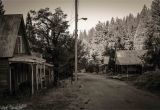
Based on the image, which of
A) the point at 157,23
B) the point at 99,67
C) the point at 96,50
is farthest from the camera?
the point at 96,50

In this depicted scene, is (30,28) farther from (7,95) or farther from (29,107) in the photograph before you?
(29,107)

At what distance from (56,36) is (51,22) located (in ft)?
6.43

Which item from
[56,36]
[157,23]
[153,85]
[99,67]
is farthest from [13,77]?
[99,67]

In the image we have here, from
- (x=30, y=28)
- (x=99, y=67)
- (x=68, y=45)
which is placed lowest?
(x=99, y=67)

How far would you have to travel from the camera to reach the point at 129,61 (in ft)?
178

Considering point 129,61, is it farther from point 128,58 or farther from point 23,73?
point 23,73

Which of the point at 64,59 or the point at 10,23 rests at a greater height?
the point at 10,23

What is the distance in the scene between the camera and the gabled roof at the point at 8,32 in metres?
20.4

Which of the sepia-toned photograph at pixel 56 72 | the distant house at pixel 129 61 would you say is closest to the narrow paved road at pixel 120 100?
the sepia-toned photograph at pixel 56 72

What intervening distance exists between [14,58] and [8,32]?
2.83 m

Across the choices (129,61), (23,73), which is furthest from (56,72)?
(129,61)

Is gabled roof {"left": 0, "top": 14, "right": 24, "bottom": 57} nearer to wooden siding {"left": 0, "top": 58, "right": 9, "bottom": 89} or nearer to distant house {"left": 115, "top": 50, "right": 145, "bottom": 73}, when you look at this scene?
wooden siding {"left": 0, "top": 58, "right": 9, "bottom": 89}

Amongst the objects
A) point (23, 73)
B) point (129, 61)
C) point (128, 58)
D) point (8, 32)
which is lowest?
point (23, 73)

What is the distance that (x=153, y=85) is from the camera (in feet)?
80.2
